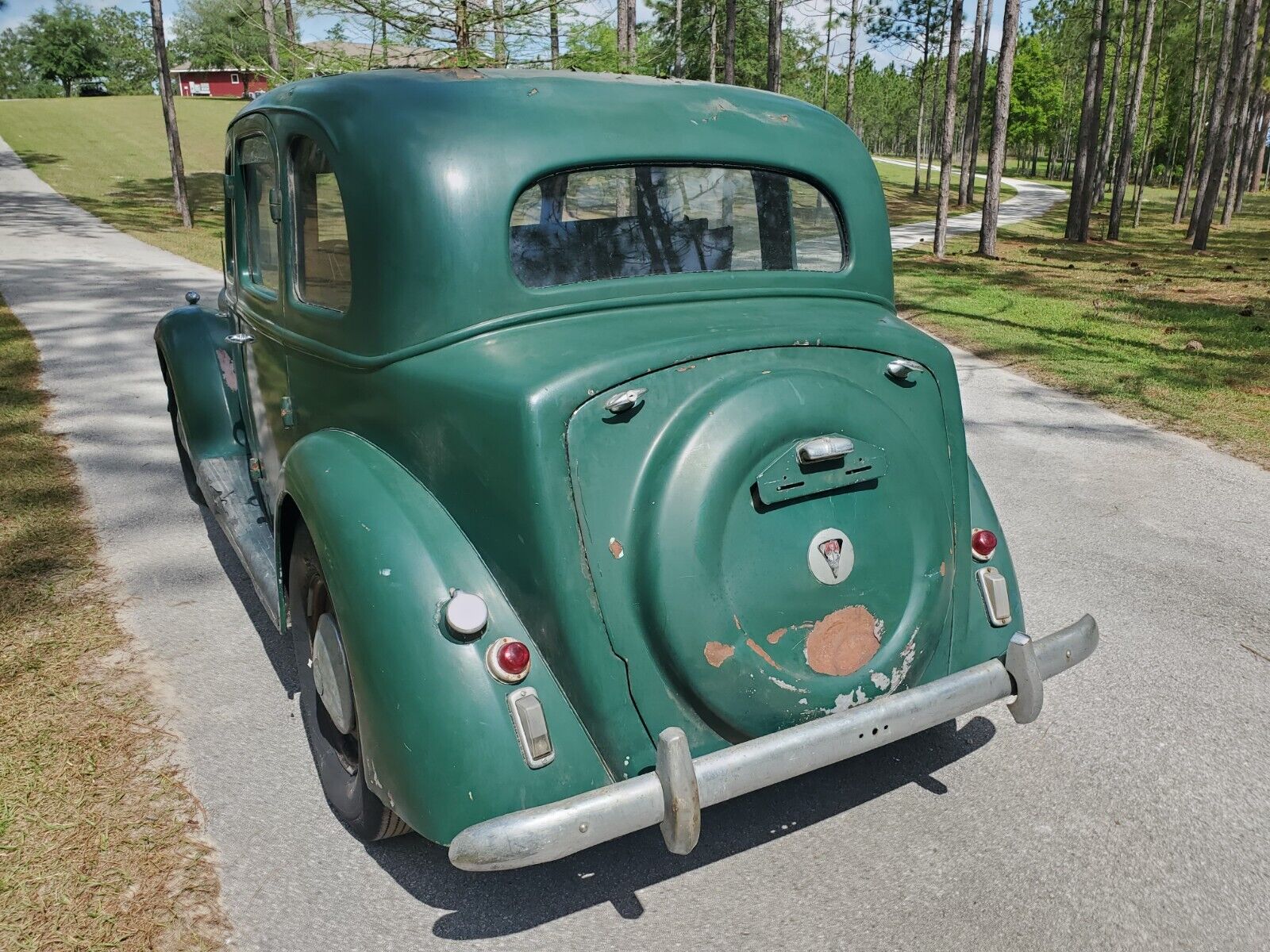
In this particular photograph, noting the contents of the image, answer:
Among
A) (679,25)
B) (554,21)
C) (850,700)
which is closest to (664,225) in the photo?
(850,700)

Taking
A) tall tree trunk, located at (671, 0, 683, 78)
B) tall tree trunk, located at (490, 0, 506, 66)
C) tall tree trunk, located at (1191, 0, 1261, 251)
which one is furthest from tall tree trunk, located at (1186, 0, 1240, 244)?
tall tree trunk, located at (671, 0, 683, 78)

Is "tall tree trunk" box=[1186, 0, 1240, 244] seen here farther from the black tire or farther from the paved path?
the black tire

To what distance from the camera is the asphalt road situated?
2.38 meters

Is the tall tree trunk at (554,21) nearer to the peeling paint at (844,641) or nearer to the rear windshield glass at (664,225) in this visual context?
the rear windshield glass at (664,225)

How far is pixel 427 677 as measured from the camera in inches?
87.3

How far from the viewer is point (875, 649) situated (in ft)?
8.09

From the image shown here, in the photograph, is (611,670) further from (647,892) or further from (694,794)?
(647,892)

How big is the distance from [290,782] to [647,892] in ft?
3.86

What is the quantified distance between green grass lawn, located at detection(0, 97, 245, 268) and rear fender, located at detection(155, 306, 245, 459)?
1103cm

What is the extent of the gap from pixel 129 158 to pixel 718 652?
36.1m

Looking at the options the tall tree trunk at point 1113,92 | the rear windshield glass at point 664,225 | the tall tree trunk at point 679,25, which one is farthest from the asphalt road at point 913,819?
the tall tree trunk at point 679,25

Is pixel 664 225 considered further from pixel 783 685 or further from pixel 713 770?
pixel 713 770

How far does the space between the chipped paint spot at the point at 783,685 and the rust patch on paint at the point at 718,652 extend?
0.43 feet

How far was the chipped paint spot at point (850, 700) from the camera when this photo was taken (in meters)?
2.41
